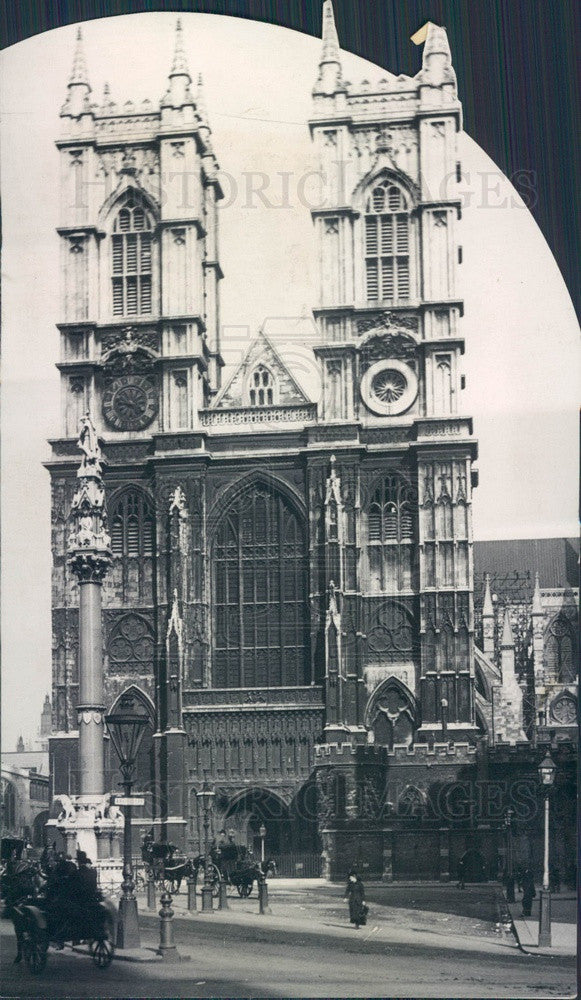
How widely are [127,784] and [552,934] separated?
6.96 feet

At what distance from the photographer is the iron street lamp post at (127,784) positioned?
741cm

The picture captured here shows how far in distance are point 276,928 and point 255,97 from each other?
4.04 metres

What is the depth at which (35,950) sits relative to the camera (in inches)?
292

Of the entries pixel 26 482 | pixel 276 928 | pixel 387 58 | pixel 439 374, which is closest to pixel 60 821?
pixel 276 928

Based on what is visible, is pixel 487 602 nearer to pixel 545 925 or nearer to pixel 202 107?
pixel 545 925

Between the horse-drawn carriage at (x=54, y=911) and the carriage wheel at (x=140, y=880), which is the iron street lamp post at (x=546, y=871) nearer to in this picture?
the carriage wheel at (x=140, y=880)

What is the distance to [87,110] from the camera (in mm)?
8023

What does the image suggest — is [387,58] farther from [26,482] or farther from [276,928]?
[276,928]

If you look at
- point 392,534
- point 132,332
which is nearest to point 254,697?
point 392,534

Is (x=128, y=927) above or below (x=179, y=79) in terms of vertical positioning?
below

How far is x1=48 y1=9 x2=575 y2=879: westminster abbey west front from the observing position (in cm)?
790

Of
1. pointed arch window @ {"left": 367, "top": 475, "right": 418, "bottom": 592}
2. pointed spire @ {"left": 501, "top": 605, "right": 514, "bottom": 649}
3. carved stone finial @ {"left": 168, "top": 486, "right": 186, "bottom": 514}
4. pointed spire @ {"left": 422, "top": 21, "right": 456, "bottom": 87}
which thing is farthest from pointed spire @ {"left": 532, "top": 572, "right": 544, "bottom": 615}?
pointed spire @ {"left": 422, "top": 21, "right": 456, "bottom": 87}

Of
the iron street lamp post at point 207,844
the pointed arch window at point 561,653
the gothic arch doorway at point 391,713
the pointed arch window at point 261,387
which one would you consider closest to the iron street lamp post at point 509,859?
the gothic arch doorway at point 391,713

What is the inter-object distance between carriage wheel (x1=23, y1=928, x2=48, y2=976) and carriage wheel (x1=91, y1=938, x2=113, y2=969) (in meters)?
0.23
